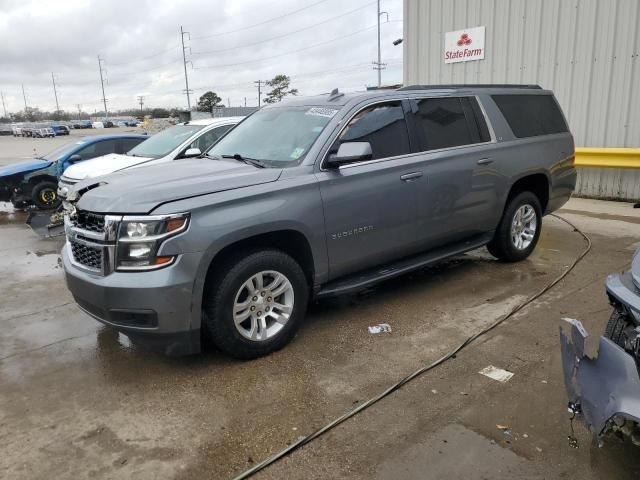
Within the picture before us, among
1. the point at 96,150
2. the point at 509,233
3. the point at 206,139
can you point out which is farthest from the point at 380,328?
the point at 96,150

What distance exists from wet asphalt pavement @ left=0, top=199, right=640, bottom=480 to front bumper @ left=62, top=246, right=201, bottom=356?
37cm

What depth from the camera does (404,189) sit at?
4754 millimetres

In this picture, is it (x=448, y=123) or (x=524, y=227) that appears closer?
(x=448, y=123)

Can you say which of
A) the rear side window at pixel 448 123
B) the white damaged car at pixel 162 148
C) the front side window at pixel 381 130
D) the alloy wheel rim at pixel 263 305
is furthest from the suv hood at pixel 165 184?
the white damaged car at pixel 162 148

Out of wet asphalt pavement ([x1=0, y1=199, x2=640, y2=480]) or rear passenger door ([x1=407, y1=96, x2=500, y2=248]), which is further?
rear passenger door ([x1=407, y1=96, x2=500, y2=248])

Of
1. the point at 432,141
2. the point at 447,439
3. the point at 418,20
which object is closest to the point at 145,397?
the point at 447,439

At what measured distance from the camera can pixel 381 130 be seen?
4758mm

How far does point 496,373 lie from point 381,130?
88.2 inches

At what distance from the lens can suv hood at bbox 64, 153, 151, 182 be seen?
877cm

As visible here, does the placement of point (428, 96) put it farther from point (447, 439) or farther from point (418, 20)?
point (418, 20)

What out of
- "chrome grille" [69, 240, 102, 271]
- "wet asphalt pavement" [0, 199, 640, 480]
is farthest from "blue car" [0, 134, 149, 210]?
"chrome grille" [69, 240, 102, 271]

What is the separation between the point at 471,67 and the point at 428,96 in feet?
Answer: 25.1

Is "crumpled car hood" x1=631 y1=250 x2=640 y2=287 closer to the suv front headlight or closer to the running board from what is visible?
the running board

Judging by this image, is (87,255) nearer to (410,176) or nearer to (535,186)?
(410,176)
